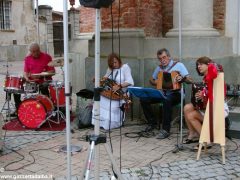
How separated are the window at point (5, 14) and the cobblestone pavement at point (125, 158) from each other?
67.2ft

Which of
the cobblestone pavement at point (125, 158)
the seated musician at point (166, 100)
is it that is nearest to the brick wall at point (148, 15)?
the seated musician at point (166, 100)

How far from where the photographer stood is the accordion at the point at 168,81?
636 cm

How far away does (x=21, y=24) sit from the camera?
1043 inches

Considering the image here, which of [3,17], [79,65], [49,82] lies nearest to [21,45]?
[3,17]

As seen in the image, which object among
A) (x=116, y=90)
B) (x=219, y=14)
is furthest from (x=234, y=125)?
(x=219, y=14)

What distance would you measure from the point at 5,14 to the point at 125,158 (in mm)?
22525

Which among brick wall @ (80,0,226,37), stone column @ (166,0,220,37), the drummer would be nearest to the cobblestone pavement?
the drummer

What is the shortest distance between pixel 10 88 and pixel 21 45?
19652 millimetres

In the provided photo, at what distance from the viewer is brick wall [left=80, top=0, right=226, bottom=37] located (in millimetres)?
7695

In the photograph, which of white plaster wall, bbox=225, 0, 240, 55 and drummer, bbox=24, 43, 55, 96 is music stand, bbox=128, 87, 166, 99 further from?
white plaster wall, bbox=225, 0, 240, 55

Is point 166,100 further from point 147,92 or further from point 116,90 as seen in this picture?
point 116,90

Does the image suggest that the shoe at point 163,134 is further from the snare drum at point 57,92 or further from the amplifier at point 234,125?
the snare drum at point 57,92

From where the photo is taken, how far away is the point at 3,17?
25.8 m

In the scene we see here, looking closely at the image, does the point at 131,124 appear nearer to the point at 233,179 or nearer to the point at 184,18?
the point at 184,18
